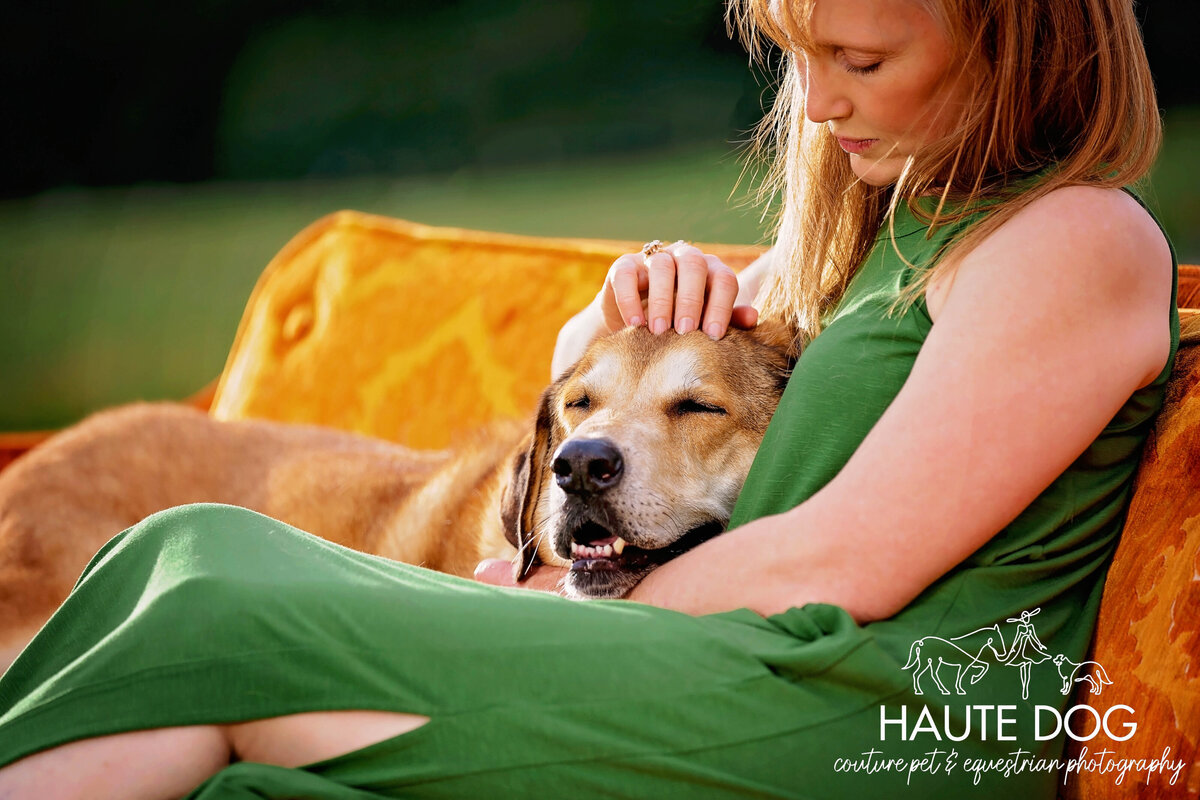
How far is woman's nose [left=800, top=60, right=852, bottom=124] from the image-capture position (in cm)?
159

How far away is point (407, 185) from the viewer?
6199 mm

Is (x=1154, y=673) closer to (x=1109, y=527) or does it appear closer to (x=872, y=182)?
(x=1109, y=527)

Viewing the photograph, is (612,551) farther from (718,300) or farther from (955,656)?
(955,656)

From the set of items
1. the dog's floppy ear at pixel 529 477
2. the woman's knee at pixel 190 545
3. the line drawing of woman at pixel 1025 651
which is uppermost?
the woman's knee at pixel 190 545

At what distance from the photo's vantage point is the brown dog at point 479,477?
180 centimetres

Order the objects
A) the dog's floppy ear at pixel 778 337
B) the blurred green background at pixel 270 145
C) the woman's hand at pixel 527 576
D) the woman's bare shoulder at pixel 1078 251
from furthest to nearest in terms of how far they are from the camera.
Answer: the blurred green background at pixel 270 145, the dog's floppy ear at pixel 778 337, the woman's hand at pixel 527 576, the woman's bare shoulder at pixel 1078 251

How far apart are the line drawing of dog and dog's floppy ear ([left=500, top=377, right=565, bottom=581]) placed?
41.1 inches

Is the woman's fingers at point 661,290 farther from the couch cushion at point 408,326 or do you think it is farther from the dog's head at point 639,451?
the couch cushion at point 408,326

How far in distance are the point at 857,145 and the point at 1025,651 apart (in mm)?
832

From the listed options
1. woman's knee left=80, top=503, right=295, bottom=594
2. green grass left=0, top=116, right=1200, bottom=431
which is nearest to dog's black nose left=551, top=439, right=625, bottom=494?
woman's knee left=80, top=503, right=295, bottom=594

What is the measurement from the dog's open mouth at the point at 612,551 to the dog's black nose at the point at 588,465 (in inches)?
3.2

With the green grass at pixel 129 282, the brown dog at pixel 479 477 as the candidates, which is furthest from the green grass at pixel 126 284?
the brown dog at pixel 479 477

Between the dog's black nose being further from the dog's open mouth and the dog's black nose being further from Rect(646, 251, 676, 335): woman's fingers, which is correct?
Rect(646, 251, 676, 335): woman's fingers

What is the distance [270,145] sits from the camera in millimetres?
6371
